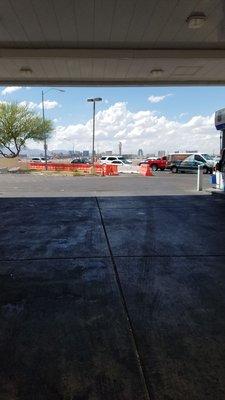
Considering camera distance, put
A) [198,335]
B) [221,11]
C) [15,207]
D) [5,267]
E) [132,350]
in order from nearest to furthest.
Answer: [132,350] → [198,335] → [5,267] → [221,11] → [15,207]

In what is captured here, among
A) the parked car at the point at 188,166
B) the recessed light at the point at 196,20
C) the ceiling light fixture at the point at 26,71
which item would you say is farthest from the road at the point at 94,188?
the parked car at the point at 188,166

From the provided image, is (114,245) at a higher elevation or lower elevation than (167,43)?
lower

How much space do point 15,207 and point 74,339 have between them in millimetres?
10053

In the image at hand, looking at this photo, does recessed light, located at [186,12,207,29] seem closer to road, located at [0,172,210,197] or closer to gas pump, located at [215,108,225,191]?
gas pump, located at [215,108,225,191]

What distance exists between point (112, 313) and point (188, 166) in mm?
37177

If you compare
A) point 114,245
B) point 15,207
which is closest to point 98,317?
point 114,245

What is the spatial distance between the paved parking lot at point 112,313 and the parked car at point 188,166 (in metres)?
31.3

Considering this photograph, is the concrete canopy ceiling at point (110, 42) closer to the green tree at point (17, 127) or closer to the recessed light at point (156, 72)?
the recessed light at point (156, 72)

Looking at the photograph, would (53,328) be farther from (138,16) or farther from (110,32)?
(110,32)

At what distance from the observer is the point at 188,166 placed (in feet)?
133

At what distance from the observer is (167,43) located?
1064cm

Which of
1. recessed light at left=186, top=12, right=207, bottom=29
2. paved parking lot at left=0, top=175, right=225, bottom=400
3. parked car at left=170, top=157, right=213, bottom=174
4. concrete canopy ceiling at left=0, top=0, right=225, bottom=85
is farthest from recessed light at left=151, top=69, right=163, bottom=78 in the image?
parked car at left=170, top=157, right=213, bottom=174

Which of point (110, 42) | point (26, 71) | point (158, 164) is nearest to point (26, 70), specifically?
point (26, 71)

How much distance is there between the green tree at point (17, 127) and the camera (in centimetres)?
5138
